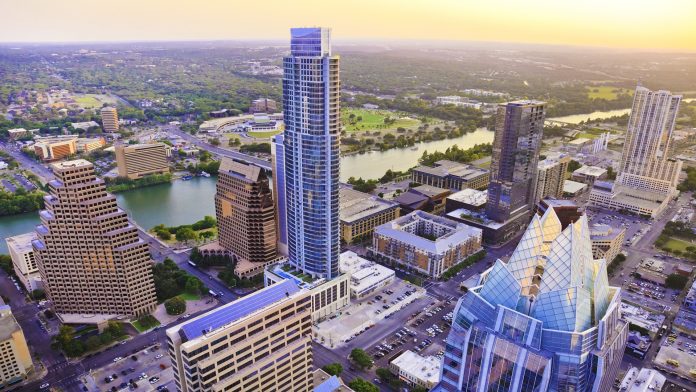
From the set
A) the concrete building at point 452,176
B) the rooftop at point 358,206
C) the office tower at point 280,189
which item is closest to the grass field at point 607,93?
the concrete building at point 452,176

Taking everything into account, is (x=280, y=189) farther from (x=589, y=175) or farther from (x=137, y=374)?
(x=589, y=175)

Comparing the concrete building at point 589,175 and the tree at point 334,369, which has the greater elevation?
the concrete building at point 589,175

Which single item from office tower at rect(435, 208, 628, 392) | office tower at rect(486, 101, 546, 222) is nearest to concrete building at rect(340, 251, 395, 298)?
office tower at rect(486, 101, 546, 222)

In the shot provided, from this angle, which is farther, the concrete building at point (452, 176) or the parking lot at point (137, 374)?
the concrete building at point (452, 176)

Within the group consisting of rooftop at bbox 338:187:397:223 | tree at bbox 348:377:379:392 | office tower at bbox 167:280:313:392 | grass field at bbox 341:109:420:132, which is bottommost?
tree at bbox 348:377:379:392

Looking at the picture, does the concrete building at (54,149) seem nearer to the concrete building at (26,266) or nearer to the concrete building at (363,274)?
the concrete building at (26,266)

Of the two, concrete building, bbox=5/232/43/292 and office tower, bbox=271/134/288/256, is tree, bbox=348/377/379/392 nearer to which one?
office tower, bbox=271/134/288/256

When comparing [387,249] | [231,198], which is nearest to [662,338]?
[387,249]

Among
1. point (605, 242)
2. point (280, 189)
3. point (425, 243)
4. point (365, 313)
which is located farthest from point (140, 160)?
point (605, 242)

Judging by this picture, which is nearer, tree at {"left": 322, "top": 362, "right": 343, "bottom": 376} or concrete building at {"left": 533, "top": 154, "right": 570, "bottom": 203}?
tree at {"left": 322, "top": 362, "right": 343, "bottom": 376}
